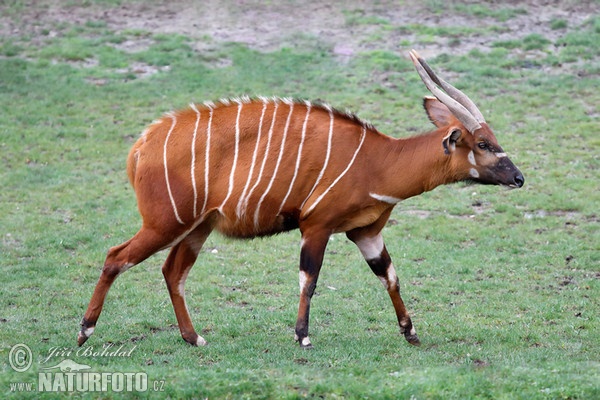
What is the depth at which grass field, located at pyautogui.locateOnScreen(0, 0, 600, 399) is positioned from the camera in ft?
26.1

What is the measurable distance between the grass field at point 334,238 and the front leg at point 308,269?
0.20 meters

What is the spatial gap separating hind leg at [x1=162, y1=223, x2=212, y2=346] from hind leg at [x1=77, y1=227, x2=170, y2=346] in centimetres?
49

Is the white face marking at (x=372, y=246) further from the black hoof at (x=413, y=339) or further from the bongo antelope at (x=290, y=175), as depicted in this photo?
the black hoof at (x=413, y=339)

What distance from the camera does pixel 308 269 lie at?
8.60 meters

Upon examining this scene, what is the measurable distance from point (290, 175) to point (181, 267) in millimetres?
1444

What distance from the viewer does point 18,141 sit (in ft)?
52.9

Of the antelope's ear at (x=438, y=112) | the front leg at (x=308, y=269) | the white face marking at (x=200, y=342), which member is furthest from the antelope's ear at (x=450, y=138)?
the white face marking at (x=200, y=342)

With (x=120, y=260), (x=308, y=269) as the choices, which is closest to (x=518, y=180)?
(x=308, y=269)

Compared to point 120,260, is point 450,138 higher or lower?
higher

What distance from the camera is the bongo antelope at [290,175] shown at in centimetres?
858

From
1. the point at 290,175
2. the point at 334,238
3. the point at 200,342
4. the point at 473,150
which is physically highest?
the point at 473,150

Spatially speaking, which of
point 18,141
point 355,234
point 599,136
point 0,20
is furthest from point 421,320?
point 0,20

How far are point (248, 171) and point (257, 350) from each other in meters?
1.63

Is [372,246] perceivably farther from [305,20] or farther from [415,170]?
[305,20]
